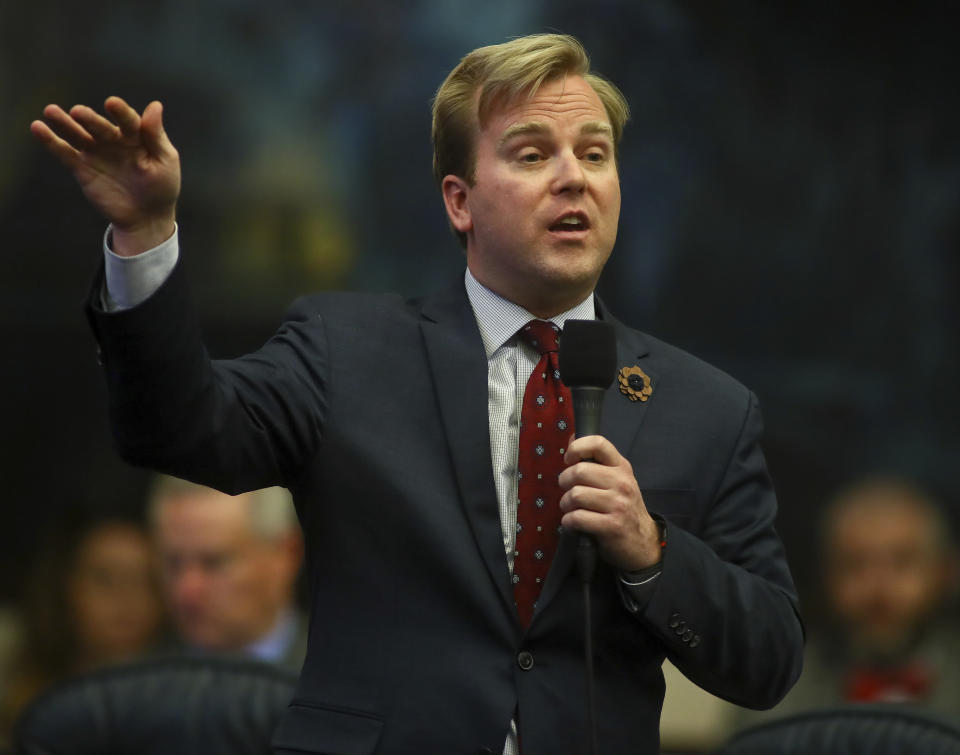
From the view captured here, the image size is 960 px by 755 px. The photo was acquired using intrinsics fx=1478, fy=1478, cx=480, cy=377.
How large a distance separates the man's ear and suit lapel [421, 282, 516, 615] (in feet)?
0.82

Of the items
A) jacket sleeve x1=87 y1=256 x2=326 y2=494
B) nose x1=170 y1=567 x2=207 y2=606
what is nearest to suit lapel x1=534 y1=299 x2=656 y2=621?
jacket sleeve x1=87 y1=256 x2=326 y2=494

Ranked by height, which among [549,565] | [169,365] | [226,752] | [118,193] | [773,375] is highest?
[118,193]

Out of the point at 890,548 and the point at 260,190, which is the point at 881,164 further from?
the point at 260,190

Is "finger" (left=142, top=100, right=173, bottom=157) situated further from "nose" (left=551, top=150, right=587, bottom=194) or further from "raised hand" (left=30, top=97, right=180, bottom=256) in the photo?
"nose" (left=551, top=150, right=587, bottom=194)

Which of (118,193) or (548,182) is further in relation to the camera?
(548,182)

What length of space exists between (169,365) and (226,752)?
1255 mm

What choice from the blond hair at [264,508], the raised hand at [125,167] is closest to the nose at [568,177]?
the raised hand at [125,167]

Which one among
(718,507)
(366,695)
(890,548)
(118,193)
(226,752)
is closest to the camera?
(118,193)

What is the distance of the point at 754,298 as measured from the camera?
6.30m

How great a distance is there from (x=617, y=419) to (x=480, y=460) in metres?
0.27

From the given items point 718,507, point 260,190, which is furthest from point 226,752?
point 260,190

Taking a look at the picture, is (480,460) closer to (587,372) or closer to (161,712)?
(587,372)

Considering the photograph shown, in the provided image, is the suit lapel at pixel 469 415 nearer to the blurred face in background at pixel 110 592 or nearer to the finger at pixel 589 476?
the finger at pixel 589 476

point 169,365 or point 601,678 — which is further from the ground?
point 169,365
